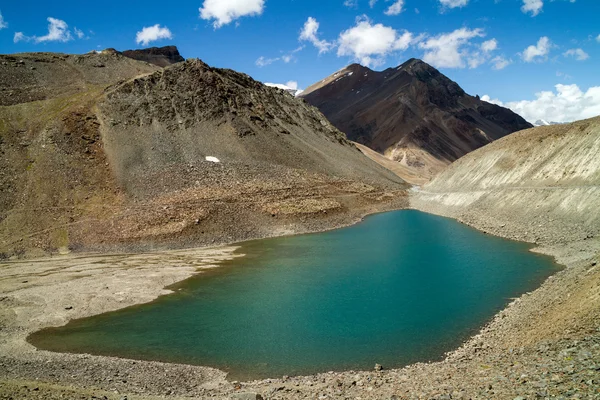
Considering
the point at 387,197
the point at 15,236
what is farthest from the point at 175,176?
the point at 387,197

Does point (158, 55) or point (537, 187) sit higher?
point (158, 55)

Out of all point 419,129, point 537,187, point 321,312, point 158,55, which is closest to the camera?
point 321,312

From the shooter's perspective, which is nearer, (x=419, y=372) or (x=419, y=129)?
(x=419, y=372)

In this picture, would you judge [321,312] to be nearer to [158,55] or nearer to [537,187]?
[537,187]

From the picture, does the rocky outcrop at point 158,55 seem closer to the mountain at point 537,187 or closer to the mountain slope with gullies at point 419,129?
the mountain slope with gullies at point 419,129

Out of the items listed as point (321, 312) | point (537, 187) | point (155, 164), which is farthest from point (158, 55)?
point (321, 312)

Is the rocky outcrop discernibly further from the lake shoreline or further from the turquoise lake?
the lake shoreline

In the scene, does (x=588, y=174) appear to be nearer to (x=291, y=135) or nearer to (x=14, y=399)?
(x=14, y=399)
